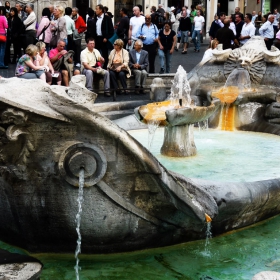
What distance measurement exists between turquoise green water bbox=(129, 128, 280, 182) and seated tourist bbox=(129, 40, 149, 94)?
13.1 feet

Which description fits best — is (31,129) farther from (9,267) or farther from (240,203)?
(240,203)

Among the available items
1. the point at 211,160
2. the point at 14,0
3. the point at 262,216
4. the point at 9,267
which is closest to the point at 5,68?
the point at 14,0

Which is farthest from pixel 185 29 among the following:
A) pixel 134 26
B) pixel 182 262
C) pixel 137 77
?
pixel 182 262

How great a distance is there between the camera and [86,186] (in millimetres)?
5273

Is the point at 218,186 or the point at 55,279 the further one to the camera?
the point at 218,186

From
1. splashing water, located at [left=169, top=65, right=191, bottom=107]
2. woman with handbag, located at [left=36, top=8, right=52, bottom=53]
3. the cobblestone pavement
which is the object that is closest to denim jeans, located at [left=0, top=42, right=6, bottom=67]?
the cobblestone pavement

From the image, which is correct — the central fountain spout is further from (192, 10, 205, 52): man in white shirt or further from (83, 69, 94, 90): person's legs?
(192, 10, 205, 52): man in white shirt

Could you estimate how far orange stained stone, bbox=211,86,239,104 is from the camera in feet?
32.7

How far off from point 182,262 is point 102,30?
1070 centimetres

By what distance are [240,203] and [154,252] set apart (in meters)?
0.81

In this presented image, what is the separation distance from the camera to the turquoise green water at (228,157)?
7239 millimetres

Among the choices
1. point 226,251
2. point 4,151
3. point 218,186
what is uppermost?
point 4,151

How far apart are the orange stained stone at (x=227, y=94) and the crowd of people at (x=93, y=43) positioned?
9.39 feet

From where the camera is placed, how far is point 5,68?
15.6 m
